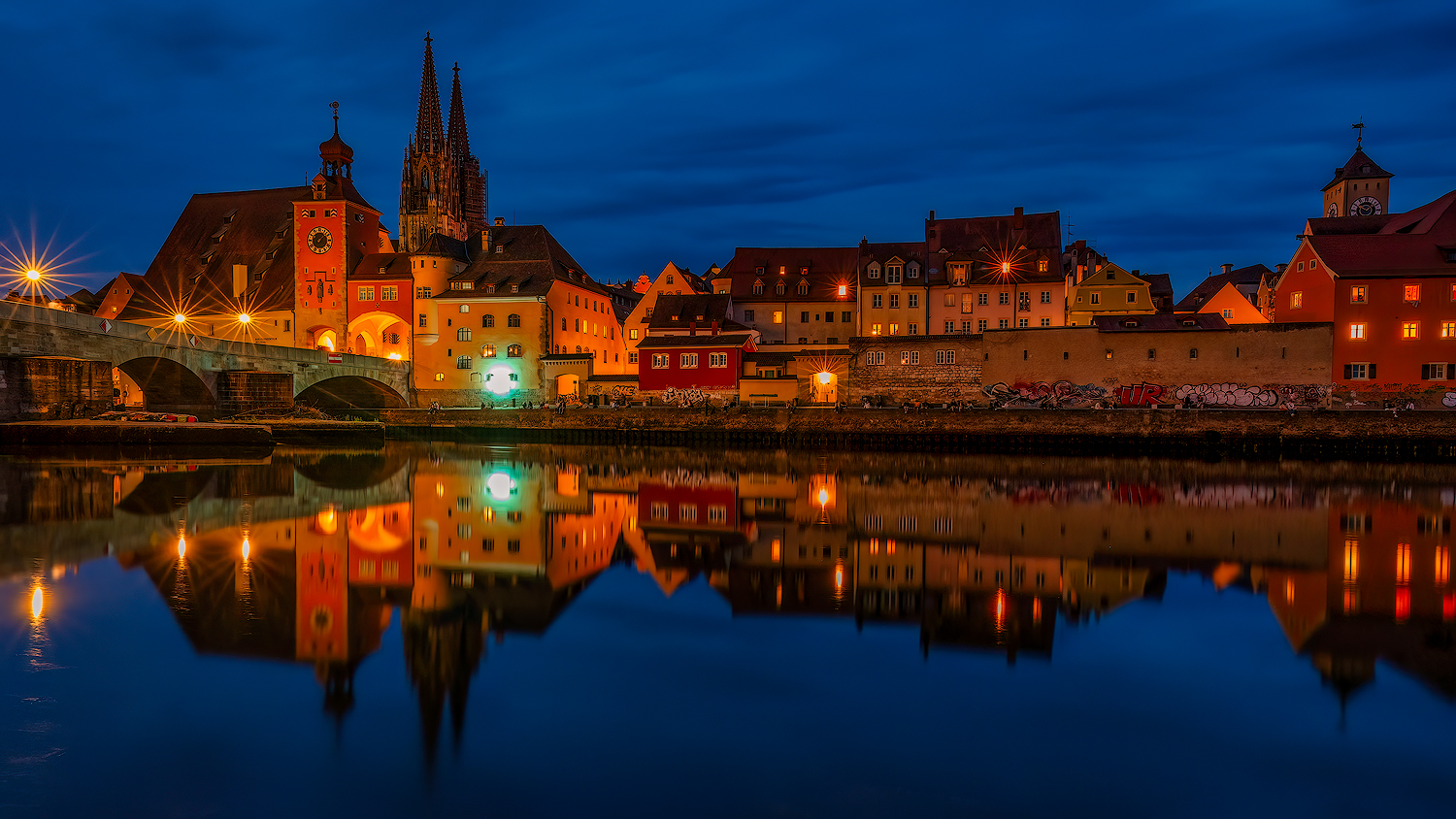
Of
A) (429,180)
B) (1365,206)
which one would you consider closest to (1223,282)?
(1365,206)

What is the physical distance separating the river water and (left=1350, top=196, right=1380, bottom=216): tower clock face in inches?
2420

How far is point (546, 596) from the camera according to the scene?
1247cm

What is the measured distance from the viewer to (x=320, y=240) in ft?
207

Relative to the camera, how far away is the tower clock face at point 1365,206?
219 ft

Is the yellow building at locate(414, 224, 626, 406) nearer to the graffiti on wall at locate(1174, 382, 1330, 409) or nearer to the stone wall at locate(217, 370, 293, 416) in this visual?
the stone wall at locate(217, 370, 293, 416)

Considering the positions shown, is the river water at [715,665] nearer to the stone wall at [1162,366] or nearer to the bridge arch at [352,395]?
the stone wall at [1162,366]

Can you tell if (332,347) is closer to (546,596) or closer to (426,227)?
(426,227)

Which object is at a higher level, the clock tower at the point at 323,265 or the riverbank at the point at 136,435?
the clock tower at the point at 323,265

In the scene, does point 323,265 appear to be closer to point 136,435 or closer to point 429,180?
point 429,180

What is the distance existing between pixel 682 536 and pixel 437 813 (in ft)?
39.4

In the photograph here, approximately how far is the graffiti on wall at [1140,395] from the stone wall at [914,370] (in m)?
7.63

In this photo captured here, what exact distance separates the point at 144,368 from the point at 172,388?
10.3ft

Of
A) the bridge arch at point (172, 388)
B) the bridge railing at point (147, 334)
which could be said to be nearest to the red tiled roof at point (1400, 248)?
the bridge railing at point (147, 334)

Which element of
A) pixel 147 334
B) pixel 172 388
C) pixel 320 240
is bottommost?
pixel 172 388
